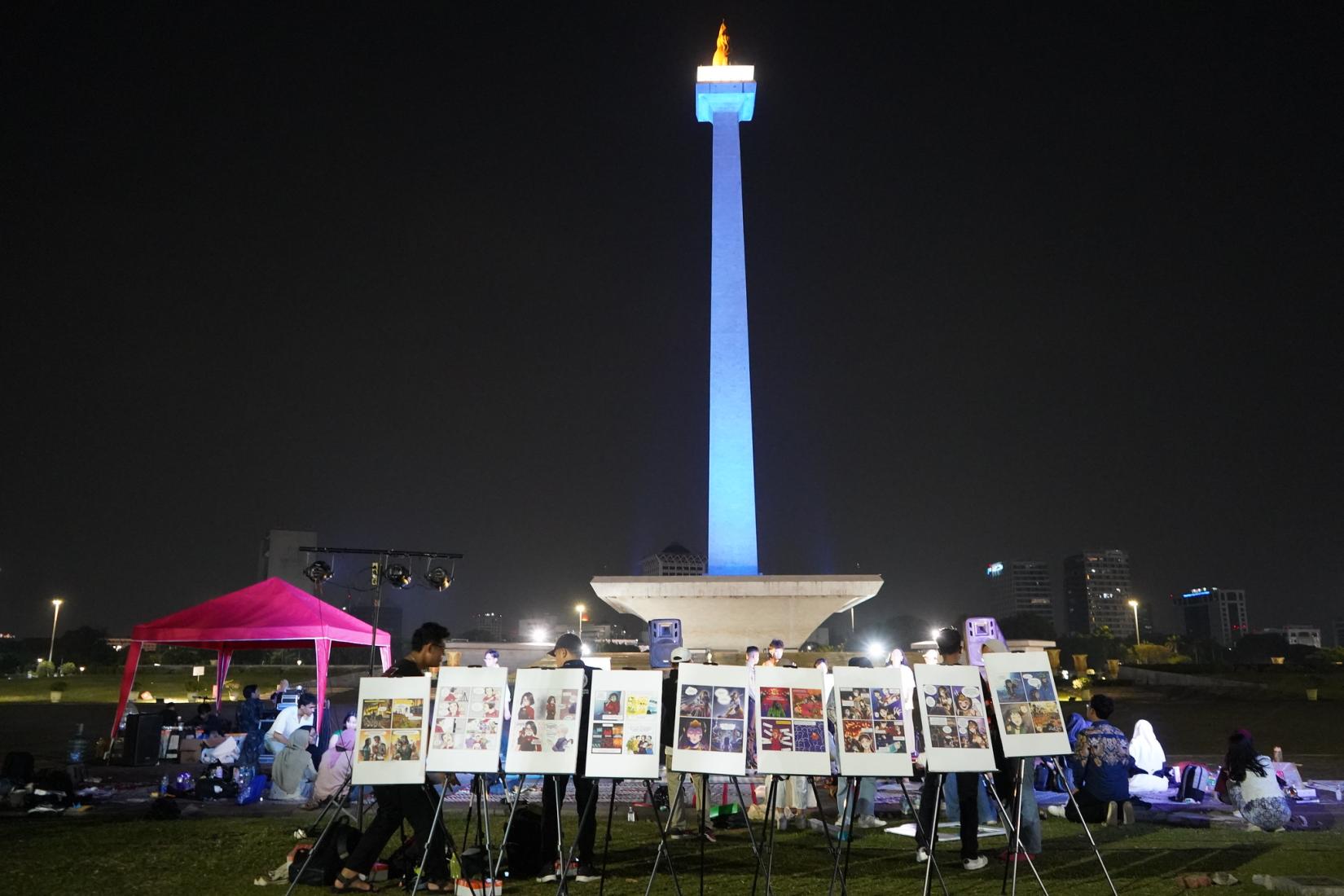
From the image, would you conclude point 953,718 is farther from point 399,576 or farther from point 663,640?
point 399,576

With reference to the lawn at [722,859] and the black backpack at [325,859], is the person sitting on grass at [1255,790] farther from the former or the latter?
the black backpack at [325,859]

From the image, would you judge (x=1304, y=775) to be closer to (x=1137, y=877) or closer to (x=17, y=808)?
(x=1137, y=877)

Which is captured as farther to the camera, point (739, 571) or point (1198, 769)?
point (739, 571)

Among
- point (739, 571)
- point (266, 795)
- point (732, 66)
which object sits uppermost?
point (732, 66)

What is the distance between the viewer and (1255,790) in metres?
8.85

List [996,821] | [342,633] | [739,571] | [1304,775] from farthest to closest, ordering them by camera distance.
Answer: [739,571] → [342,633] → [1304,775] → [996,821]

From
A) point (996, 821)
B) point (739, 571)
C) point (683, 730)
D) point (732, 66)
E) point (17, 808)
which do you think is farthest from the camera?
point (732, 66)

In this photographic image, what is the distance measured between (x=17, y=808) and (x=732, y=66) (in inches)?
1074

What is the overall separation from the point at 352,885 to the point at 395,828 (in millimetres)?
587

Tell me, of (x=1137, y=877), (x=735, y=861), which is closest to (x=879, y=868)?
(x=735, y=861)

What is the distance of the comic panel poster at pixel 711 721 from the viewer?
18.9 ft

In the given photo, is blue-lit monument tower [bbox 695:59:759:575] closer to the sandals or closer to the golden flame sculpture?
the golden flame sculpture

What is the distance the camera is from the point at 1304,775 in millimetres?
13008

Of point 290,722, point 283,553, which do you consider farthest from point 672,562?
point 290,722
